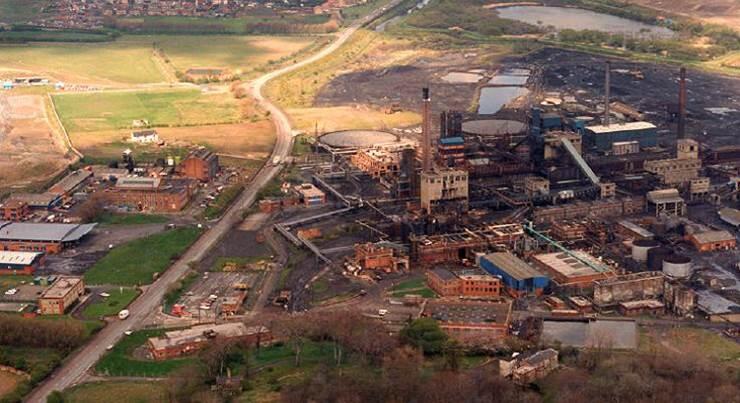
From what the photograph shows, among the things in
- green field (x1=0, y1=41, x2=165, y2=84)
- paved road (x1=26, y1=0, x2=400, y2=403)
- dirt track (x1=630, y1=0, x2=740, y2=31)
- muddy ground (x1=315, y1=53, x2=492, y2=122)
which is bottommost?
→ paved road (x1=26, y1=0, x2=400, y2=403)

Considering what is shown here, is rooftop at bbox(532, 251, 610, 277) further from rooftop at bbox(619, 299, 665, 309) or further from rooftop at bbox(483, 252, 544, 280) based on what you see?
rooftop at bbox(619, 299, 665, 309)

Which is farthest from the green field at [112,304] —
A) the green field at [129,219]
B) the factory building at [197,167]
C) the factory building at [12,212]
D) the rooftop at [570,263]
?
the factory building at [197,167]

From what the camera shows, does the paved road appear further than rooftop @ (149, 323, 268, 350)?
No

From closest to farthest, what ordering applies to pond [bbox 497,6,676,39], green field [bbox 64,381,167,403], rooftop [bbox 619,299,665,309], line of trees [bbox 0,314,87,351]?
1. green field [bbox 64,381,167,403]
2. line of trees [bbox 0,314,87,351]
3. rooftop [bbox 619,299,665,309]
4. pond [bbox 497,6,676,39]

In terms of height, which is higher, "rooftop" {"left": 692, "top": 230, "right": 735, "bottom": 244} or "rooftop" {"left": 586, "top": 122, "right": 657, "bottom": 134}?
"rooftop" {"left": 586, "top": 122, "right": 657, "bottom": 134}

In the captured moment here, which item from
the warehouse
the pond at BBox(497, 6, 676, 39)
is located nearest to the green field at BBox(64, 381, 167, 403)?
the warehouse

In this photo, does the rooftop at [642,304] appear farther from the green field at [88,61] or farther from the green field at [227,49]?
the green field at [227,49]
